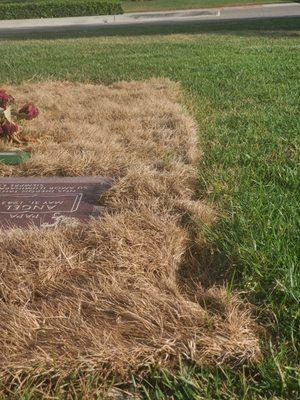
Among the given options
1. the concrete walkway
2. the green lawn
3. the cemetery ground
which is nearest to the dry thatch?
the cemetery ground

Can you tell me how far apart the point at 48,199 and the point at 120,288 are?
1.26 metres

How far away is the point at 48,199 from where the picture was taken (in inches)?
137

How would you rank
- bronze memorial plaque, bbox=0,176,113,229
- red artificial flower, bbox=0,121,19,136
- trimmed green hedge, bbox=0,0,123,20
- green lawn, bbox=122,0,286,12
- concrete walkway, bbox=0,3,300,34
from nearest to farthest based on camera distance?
bronze memorial plaque, bbox=0,176,113,229 → red artificial flower, bbox=0,121,19,136 → concrete walkway, bbox=0,3,300,34 → trimmed green hedge, bbox=0,0,123,20 → green lawn, bbox=122,0,286,12

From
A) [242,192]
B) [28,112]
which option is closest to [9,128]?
[28,112]

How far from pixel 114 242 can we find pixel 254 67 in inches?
242

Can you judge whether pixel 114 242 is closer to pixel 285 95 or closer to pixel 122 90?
pixel 285 95

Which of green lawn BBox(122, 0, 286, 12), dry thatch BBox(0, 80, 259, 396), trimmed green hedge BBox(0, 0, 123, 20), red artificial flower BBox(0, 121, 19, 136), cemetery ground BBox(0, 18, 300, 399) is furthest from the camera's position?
green lawn BBox(122, 0, 286, 12)

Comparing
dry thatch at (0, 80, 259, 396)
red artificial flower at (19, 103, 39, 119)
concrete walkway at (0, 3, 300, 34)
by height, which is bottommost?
concrete walkway at (0, 3, 300, 34)

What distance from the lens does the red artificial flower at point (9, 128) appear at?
481 centimetres

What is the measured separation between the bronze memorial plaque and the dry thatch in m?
0.15

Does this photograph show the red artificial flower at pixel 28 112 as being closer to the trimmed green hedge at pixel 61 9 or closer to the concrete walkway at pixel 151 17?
the concrete walkway at pixel 151 17

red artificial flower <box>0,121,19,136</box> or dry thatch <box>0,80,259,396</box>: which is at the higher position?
dry thatch <box>0,80,259,396</box>

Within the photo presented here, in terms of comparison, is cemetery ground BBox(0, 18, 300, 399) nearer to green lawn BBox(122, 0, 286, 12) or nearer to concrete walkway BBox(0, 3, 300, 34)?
concrete walkway BBox(0, 3, 300, 34)

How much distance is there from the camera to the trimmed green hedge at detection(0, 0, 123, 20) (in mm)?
27016
